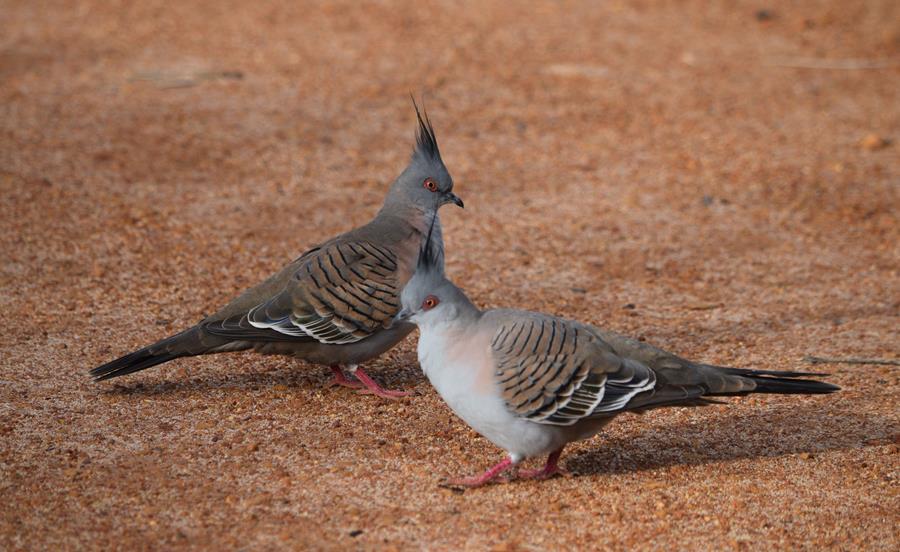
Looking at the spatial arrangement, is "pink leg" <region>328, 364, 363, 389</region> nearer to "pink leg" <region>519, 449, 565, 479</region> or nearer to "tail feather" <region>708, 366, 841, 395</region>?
"pink leg" <region>519, 449, 565, 479</region>

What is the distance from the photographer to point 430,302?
418 centimetres

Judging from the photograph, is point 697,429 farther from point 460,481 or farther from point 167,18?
point 167,18

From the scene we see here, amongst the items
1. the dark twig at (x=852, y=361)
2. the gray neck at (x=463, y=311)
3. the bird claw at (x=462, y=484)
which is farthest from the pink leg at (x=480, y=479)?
the dark twig at (x=852, y=361)

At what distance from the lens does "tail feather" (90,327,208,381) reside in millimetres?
4824

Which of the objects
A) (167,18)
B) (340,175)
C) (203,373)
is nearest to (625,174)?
(340,175)

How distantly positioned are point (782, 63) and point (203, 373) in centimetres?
758

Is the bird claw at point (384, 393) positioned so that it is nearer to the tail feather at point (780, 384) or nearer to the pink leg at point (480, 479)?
the pink leg at point (480, 479)

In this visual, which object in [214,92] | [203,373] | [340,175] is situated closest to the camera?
[203,373]

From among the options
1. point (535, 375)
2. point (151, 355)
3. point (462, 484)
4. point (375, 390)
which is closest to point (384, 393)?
point (375, 390)

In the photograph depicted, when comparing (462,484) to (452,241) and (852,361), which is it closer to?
(852,361)

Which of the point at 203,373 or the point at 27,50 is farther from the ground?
the point at 27,50

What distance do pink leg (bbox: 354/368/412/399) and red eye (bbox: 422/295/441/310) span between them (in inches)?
42.1

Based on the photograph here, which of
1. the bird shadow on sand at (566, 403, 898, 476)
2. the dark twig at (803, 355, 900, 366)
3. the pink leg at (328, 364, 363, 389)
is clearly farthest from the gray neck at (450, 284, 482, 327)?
the dark twig at (803, 355, 900, 366)

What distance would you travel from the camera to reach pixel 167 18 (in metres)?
11.2
